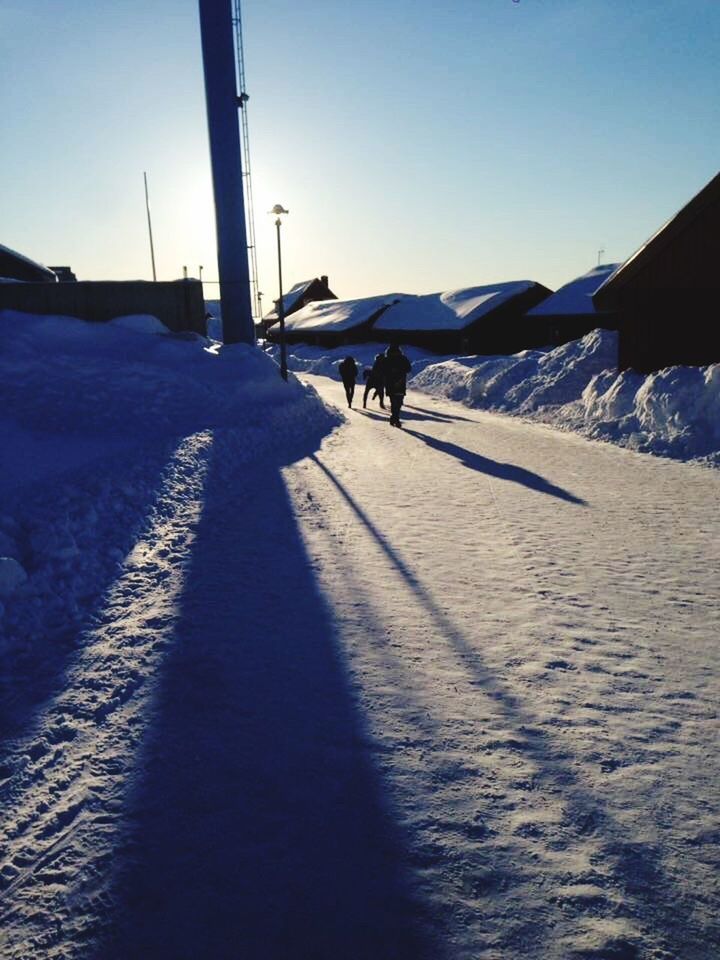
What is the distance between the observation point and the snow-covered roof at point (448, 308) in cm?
3597

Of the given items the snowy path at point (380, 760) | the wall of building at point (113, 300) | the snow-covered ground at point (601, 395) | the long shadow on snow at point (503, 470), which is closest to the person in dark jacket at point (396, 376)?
the long shadow on snow at point (503, 470)

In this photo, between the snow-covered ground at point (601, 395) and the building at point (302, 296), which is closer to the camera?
the snow-covered ground at point (601, 395)

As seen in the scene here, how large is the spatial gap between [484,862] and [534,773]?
2.11 ft

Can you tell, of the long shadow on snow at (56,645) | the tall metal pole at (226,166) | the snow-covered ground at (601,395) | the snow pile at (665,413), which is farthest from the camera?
the tall metal pole at (226,166)

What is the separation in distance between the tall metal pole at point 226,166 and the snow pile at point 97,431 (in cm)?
318

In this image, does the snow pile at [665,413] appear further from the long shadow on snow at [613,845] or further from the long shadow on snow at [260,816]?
the long shadow on snow at [260,816]

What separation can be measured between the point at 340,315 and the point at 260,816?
151 feet

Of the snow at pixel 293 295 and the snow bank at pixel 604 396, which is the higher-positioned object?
the snow at pixel 293 295

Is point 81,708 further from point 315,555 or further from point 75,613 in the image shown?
point 315,555

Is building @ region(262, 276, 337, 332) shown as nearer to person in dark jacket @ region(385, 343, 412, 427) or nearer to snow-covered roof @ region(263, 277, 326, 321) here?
snow-covered roof @ region(263, 277, 326, 321)

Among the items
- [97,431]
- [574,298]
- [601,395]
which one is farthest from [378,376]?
[574,298]

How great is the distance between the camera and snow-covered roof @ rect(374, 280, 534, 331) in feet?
118

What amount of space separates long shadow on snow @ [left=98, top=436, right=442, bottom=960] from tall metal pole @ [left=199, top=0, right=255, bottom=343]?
19.2 m

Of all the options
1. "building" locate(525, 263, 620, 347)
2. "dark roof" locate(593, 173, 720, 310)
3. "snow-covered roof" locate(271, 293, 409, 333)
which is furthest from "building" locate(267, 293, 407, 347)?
"dark roof" locate(593, 173, 720, 310)
